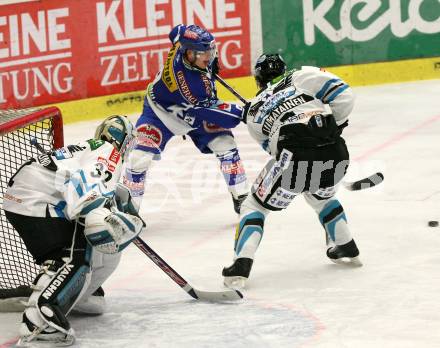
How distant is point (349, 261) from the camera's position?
234 inches

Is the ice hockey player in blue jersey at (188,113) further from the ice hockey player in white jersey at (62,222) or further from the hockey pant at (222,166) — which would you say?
the ice hockey player in white jersey at (62,222)

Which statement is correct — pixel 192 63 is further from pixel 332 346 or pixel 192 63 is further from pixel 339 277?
pixel 332 346

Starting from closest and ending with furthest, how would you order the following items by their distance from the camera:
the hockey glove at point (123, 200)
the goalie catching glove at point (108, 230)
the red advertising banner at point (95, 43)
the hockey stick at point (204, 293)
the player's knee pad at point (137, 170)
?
the goalie catching glove at point (108, 230)
the hockey glove at point (123, 200)
the hockey stick at point (204, 293)
the player's knee pad at point (137, 170)
the red advertising banner at point (95, 43)

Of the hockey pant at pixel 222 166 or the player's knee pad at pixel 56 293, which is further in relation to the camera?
the hockey pant at pixel 222 166

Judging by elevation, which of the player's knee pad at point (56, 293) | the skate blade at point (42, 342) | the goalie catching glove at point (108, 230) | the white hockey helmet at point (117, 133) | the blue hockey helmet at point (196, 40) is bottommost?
the skate blade at point (42, 342)

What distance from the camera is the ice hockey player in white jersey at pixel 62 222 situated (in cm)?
466

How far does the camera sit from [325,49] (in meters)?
11.0

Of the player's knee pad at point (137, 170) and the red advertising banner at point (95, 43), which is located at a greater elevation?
the red advertising banner at point (95, 43)

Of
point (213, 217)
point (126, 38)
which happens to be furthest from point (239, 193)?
point (126, 38)

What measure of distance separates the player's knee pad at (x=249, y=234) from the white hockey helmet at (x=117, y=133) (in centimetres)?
86

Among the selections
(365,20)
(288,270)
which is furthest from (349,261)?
(365,20)

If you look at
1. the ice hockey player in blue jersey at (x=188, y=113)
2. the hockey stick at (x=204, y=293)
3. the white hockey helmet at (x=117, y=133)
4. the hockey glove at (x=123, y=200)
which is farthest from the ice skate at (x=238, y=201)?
the white hockey helmet at (x=117, y=133)

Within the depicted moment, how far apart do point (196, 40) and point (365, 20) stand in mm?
4379

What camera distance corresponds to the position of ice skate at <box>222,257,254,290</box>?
219 inches
